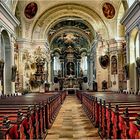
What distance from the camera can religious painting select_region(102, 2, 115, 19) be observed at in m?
23.4

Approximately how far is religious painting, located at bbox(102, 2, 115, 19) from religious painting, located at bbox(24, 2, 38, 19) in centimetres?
549

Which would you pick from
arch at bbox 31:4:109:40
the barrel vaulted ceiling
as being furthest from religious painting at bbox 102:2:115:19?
arch at bbox 31:4:109:40

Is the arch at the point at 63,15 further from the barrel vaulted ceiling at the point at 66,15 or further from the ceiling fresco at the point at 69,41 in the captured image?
the ceiling fresco at the point at 69,41

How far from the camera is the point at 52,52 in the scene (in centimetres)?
3669

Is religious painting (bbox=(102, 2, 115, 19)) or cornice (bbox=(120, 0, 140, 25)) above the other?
religious painting (bbox=(102, 2, 115, 19))

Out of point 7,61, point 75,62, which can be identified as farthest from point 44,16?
point 75,62

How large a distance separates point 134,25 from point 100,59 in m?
9.39

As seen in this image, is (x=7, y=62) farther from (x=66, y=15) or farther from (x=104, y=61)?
(x=66, y=15)

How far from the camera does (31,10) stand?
942 inches

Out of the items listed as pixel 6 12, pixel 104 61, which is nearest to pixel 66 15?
pixel 104 61

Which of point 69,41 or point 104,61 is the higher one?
point 69,41

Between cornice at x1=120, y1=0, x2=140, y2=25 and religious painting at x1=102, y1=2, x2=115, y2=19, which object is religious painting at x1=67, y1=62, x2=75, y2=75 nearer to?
religious painting at x1=102, y1=2, x2=115, y2=19

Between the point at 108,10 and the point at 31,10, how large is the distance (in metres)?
6.17

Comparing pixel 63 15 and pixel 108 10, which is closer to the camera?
pixel 108 10
